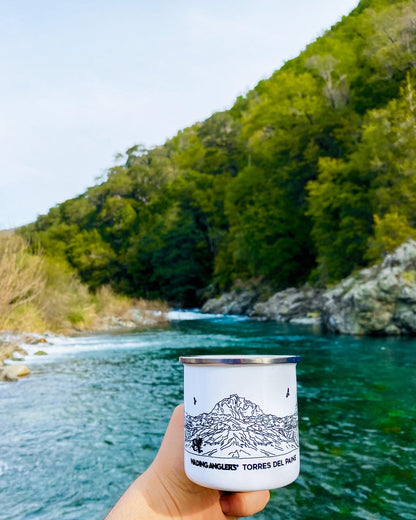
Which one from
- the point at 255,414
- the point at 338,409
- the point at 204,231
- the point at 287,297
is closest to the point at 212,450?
the point at 255,414

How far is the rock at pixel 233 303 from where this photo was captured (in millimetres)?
36375

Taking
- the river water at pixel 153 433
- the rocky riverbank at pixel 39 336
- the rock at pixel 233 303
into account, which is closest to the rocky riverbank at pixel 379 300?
the river water at pixel 153 433

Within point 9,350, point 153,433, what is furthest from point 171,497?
point 9,350

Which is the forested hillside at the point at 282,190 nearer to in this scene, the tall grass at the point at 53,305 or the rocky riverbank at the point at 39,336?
the tall grass at the point at 53,305

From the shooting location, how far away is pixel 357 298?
64.6 ft

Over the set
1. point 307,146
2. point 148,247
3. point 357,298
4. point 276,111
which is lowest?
point 357,298

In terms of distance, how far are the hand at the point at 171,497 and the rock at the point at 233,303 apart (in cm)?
3404

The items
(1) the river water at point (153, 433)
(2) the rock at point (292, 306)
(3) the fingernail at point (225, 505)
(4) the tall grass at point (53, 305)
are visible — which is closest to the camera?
(3) the fingernail at point (225, 505)

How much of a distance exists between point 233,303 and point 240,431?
36263mm

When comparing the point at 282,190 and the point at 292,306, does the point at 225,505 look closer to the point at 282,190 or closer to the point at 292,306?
the point at 292,306

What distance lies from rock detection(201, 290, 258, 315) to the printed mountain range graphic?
112ft

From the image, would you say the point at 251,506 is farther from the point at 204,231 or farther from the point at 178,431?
the point at 204,231

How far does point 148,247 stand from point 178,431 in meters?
53.4

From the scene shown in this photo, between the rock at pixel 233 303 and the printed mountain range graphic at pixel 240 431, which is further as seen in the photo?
the rock at pixel 233 303
